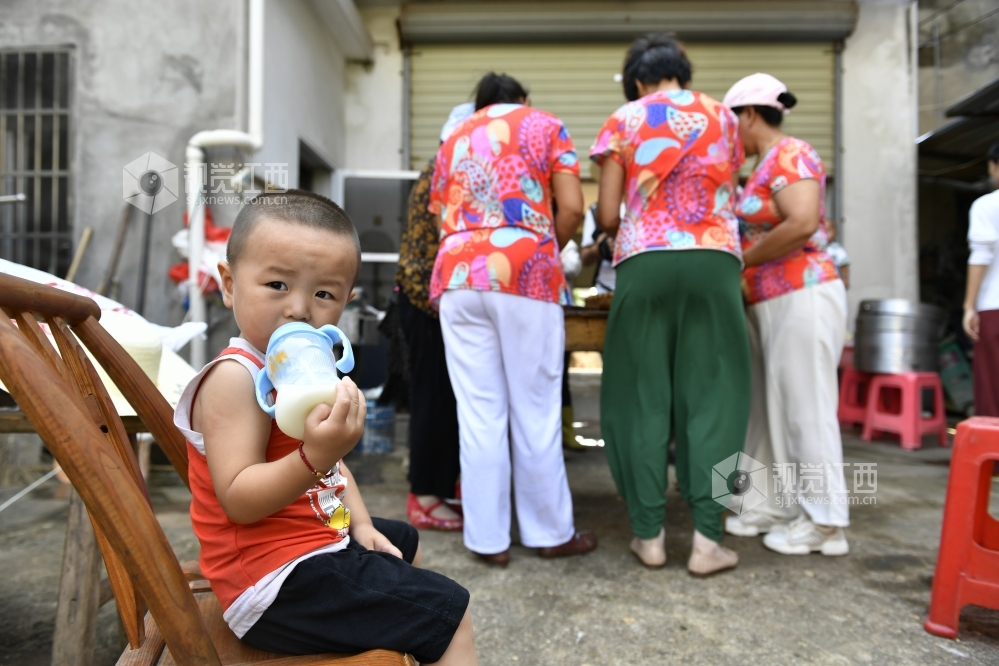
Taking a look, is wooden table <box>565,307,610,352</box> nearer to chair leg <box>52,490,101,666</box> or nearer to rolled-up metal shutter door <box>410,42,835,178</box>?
chair leg <box>52,490,101,666</box>

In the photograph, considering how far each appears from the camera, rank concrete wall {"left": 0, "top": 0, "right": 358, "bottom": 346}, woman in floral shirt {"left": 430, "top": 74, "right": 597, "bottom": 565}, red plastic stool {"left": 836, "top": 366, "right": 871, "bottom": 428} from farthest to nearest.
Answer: red plastic stool {"left": 836, "top": 366, "right": 871, "bottom": 428}, concrete wall {"left": 0, "top": 0, "right": 358, "bottom": 346}, woman in floral shirt {"left": 430, "top": 74, "right": 597, "bottom": 565}

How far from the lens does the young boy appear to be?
2.94 feet

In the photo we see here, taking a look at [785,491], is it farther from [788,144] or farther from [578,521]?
[788,144]

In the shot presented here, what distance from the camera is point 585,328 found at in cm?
275

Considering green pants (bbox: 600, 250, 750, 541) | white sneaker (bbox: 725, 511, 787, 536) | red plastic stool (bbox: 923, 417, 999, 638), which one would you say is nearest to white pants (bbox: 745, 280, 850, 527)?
white sneaker (bbox: 725, 511, 787, 536)

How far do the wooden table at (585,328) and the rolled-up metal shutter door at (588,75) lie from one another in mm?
3666

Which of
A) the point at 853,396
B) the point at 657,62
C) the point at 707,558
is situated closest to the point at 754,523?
the point at 707,558

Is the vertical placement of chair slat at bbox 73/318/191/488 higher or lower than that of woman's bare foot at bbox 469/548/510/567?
higher

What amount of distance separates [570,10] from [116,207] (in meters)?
4.19

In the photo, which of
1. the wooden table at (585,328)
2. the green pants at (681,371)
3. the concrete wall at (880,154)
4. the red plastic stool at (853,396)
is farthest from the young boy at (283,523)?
the concrete wall at (880,154)

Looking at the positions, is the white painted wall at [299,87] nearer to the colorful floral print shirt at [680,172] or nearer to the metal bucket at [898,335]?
the colorful floral print shirt at [680,172]

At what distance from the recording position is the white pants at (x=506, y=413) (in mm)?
2314

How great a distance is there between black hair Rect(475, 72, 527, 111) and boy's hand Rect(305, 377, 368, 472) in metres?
1.99

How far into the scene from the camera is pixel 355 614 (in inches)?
36.2
